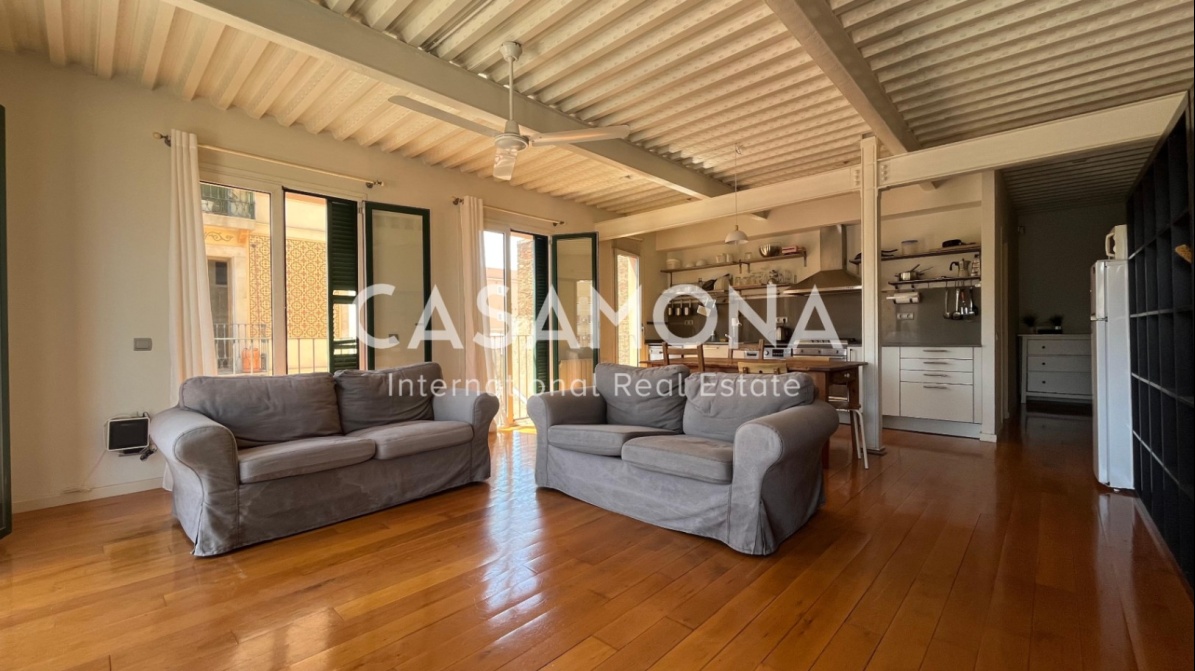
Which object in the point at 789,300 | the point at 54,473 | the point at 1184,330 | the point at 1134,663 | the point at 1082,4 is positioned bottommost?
the point at 1134,663

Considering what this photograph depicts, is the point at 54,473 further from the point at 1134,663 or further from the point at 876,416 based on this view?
the point at 876,416

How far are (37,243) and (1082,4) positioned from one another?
618cm

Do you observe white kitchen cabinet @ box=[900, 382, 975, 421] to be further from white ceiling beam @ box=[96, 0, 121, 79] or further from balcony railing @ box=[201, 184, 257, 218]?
white ceiling beam @ box=[96, 0, 121, 79]

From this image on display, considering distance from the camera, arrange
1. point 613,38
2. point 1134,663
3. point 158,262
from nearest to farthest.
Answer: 1. point 1134,663
2. point 613,38
3. point 158,262

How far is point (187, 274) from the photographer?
11.8 ft

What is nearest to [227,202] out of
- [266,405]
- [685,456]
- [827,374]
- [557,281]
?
[266,405]

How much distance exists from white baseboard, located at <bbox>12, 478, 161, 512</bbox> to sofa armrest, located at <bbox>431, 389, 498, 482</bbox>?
2.10 metres

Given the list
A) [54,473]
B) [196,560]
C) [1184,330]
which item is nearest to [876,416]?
[1184,330]

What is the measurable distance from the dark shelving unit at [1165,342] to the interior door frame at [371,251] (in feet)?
16.4

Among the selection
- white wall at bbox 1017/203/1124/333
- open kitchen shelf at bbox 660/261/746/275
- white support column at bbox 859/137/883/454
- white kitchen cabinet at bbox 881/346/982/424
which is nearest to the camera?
white support column at bbox 859/137/883/454

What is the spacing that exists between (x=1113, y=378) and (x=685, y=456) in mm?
2903

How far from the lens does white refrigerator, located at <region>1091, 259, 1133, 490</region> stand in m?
3.19

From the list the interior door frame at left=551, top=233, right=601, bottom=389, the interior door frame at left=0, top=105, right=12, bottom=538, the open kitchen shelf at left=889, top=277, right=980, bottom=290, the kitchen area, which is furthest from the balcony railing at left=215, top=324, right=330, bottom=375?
the open kitchen shelf at left=889, top=277, right=980, bottom=290

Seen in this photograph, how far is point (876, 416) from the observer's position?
434cm
